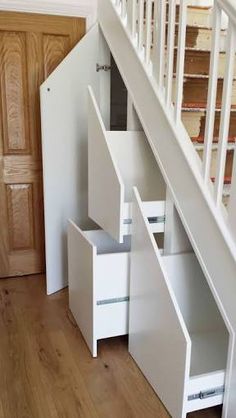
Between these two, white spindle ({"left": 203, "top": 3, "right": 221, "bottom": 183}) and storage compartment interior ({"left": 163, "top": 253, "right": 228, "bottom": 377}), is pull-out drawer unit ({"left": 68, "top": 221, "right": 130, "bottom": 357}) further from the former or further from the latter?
white spindle ({"left": 203, "top": 3, "right": 221, "bottom": 183})

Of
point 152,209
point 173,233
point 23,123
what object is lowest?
point 173,233

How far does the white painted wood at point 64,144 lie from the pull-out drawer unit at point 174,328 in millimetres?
885

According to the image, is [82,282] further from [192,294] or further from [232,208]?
[232,208]

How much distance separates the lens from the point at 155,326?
1628mm

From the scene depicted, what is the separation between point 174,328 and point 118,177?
0.71m

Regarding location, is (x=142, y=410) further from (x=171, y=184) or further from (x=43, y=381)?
(x=171, y=184)

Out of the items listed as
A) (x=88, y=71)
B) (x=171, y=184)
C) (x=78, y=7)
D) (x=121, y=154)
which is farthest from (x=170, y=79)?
(x=78, y=7)

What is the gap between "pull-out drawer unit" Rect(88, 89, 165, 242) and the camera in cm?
178

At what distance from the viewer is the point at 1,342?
80.3 inches

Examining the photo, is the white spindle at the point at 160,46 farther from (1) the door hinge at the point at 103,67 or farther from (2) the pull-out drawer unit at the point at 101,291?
(2) the pull-out drawer unit at the point at 101,291

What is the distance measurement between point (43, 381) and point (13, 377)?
147 millimetres

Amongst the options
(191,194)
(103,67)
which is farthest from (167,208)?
(103,67)

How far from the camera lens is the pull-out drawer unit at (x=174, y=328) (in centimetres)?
142

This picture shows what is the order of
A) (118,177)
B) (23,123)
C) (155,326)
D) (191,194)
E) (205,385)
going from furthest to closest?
(23,123) → (118,177) → (155,326) → (191,194) → (205,385)
